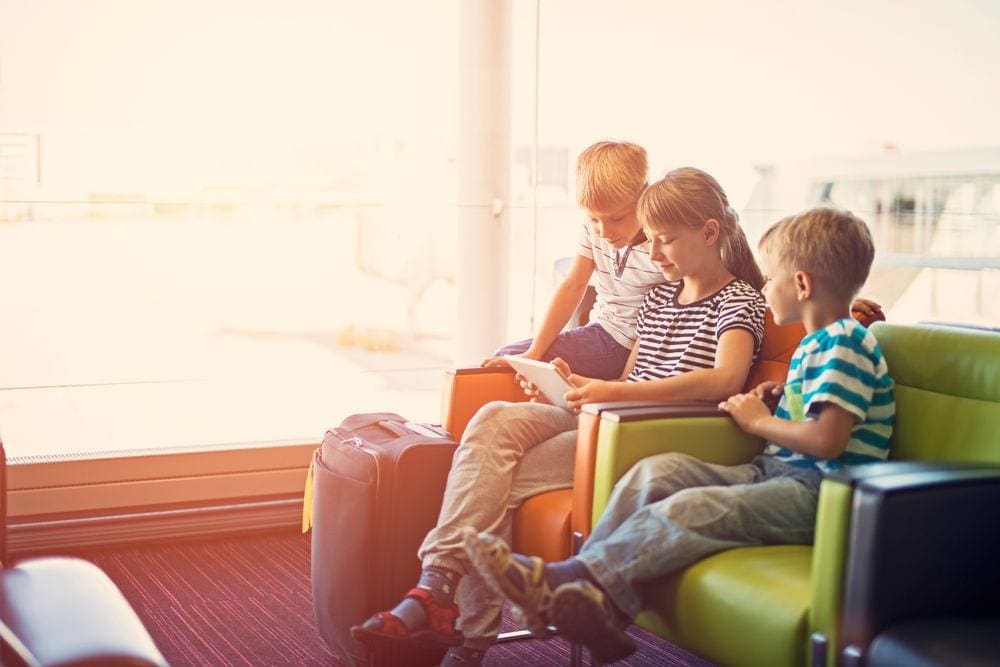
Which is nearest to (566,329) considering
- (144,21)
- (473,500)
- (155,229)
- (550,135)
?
(473,500)

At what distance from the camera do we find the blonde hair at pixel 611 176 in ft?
9.25

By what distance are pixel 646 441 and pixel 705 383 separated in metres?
0.26

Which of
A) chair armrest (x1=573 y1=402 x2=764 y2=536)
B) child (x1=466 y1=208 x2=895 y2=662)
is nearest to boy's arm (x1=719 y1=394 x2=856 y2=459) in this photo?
child (x1=466 y1=208 x2=895 y2=662)

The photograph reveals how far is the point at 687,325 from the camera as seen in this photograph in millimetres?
2688

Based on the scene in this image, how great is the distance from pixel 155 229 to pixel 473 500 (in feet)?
6.17

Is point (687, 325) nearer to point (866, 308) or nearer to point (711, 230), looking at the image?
point (711, 230)

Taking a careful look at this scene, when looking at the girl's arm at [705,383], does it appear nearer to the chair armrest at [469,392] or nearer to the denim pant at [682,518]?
the denim pant at [682,518]

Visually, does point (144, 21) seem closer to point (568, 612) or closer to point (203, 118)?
point (203, 118)

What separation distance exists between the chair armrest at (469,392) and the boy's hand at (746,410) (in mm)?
749

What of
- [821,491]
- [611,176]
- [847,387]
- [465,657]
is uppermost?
[611,176]

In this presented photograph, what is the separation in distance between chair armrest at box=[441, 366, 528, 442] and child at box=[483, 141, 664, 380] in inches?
2.0

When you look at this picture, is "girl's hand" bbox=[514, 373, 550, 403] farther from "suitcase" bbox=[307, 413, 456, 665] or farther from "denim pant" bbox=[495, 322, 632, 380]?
"suitcase" bbox=[307, 413, 456, 665]

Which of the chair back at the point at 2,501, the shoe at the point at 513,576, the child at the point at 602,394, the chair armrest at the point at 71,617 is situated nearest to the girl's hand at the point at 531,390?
the child at the point at 602,394

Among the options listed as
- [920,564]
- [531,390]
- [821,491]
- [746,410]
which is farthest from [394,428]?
[920,564]
